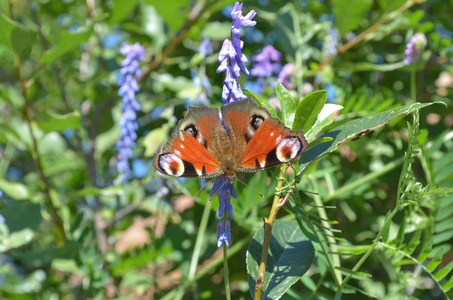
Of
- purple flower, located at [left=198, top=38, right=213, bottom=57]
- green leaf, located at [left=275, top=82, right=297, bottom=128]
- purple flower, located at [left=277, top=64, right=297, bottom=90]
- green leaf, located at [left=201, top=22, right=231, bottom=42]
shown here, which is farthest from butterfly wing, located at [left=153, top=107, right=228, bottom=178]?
green leaf, located at [left=201, top=22, right=231, bottom=42]

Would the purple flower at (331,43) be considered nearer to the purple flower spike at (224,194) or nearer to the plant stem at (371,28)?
the plant stem at (371,28)

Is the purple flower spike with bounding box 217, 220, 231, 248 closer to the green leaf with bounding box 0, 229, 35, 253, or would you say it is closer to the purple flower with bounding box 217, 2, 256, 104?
the purple flower with bounding box 217, 2, 256, 104

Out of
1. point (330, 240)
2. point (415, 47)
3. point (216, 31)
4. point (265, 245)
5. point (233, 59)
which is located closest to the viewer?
point (265, 245)

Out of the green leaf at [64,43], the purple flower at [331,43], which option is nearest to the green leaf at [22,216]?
the green leaf at [64,43]

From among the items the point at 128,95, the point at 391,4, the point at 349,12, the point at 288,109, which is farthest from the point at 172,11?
the point at 288,109

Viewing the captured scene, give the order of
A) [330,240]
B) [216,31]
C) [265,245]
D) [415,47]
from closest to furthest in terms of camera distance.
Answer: [265,245]
[330,240]
[415,47]
[216,31]

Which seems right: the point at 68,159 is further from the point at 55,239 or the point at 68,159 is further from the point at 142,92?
the point at 142,92

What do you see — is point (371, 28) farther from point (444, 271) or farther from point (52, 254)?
point (52, 254)

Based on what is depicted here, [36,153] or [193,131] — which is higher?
[193,131]
